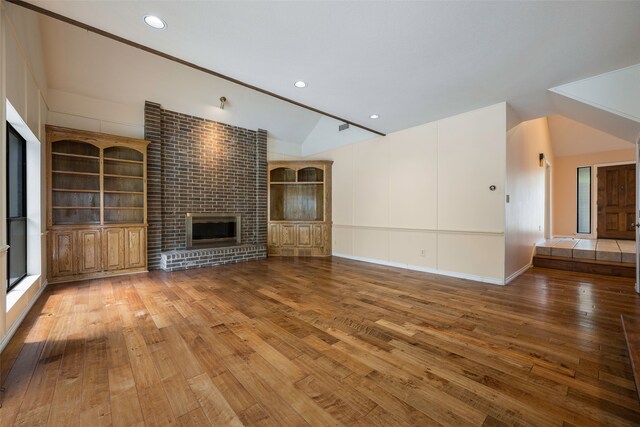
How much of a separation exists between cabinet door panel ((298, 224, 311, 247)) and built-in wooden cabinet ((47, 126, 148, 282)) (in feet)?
10.3

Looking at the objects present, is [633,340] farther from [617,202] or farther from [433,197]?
[617,202]

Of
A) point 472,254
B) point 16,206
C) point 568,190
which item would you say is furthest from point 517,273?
point 16,206

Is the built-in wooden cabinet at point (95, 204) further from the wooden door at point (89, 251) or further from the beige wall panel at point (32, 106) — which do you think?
the beige wall panel at point (32, 106)

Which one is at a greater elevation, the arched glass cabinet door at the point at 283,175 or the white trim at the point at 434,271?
the arched glass cabinet door at the point at 283,175

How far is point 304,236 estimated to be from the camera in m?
6.42

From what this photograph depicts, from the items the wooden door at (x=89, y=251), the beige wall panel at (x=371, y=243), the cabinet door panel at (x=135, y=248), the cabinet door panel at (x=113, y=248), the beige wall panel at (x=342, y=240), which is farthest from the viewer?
the beige wall panel at (x=342, y=240)

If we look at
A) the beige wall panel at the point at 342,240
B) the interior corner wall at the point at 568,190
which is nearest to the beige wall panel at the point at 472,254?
the beige wall panel at the point at 342,240

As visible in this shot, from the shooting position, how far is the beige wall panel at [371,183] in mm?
5352

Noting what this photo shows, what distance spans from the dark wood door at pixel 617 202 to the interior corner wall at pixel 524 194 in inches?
87.7

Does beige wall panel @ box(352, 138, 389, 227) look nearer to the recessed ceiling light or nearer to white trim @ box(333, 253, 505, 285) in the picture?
white trim @ box(333, 253, 505, 285)

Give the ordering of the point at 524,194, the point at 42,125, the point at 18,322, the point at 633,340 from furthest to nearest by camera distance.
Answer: the point at 524,194 < the point at 42,125 < the point at 18,322 < the point at 633,340

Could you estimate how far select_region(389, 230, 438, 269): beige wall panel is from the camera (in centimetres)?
463

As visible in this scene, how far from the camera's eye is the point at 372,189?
558cm

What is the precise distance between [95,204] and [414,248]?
555 centimetres
